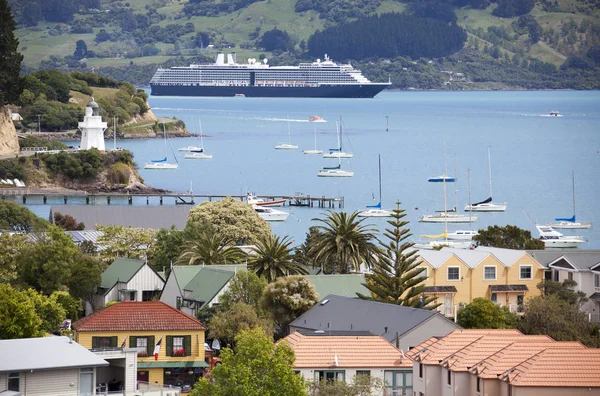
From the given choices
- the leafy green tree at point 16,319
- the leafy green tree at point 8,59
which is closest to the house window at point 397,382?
the leafy green tree at point 16,319

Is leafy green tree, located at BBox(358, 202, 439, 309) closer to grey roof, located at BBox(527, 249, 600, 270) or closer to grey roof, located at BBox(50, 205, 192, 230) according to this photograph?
grey roof, located at BBox(527, 249, 600, 270)

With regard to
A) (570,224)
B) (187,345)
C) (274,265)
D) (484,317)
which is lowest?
(187,345)

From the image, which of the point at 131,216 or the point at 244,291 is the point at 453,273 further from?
the point at 131,216

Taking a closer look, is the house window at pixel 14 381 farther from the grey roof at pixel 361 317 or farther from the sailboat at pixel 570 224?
the sailboat at pixel 570 224

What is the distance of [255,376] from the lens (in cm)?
2764

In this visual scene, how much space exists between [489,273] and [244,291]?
415 inches

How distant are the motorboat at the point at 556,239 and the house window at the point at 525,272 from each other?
33.3 metres

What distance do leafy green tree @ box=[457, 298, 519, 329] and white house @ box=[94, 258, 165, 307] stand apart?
10.0 meters

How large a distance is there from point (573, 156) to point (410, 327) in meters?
141

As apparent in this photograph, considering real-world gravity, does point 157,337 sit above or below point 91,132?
below

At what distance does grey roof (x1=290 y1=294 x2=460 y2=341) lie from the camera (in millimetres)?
36344

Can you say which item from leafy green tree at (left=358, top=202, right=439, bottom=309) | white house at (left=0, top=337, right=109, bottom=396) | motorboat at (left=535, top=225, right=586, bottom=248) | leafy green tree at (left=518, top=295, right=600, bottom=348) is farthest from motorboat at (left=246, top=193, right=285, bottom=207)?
white house at (left=0, top=337, right=109, bottom=396)

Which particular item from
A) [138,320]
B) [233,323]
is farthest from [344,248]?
[138,320]

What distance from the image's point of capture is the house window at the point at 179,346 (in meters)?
36.0
